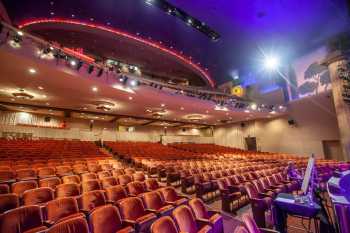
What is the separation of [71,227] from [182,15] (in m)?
7.59

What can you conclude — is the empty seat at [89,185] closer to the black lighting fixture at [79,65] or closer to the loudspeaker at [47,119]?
the black lighting fixture at [79,65]

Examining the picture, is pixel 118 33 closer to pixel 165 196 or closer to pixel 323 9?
pixel 323 9

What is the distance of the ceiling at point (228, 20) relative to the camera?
7.40m

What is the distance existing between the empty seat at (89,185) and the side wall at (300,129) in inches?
507

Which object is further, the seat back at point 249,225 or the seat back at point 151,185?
the seat back at point 151,185

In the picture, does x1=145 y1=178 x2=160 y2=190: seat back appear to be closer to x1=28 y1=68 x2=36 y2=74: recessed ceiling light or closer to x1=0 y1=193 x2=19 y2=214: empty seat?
x1=0 y1=193 x2=19 y2=214: empty seat

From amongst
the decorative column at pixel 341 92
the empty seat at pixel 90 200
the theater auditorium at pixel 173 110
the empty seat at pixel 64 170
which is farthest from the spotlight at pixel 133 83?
the decorative column at pixel 341 92

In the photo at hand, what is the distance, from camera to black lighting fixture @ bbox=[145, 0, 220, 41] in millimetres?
6777

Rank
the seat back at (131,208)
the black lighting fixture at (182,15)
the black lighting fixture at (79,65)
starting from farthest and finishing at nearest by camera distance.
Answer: the black lighting fixture at (79,65), the black lighting fixture at (182,15), the seat back at (131,208)

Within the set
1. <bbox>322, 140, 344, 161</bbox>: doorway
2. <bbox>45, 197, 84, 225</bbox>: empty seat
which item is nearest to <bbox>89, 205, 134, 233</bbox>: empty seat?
<bbox>45, 197, 84, 225</bbox>: empty seat

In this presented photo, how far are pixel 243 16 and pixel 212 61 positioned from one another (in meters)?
6.66

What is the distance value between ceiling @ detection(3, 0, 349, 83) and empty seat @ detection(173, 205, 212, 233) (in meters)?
7.02

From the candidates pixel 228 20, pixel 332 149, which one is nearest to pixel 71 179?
pixel 228 20

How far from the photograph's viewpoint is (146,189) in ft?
12.2
